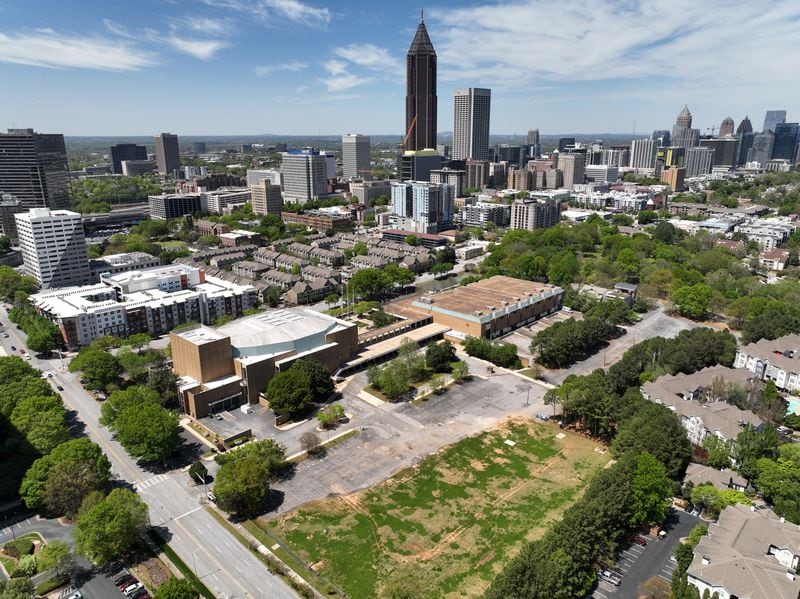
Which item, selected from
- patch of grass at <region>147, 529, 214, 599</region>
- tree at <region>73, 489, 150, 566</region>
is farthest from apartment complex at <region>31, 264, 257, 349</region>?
patch of grass at <region>147, 529, 214, 599</region>

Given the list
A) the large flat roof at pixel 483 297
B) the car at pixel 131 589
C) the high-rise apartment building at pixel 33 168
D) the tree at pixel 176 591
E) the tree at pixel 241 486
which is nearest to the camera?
the tree at pixel 176 591

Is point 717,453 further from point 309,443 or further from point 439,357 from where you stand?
point 309,443

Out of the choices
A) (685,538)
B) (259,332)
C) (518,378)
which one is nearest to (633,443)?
(685,538)

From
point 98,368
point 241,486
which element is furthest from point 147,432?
point 98,368

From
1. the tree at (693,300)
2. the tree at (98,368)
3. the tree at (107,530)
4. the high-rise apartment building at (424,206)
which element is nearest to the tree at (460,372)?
the tree at (107,530)

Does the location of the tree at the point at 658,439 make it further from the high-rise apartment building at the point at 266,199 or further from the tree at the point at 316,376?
the high-rise apartment building at the point at 266,199

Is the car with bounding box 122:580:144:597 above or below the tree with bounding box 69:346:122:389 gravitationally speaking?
below

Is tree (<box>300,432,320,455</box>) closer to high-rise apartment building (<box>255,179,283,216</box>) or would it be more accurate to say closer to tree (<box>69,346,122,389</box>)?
tree (<box>69,346,122,389</box>)
